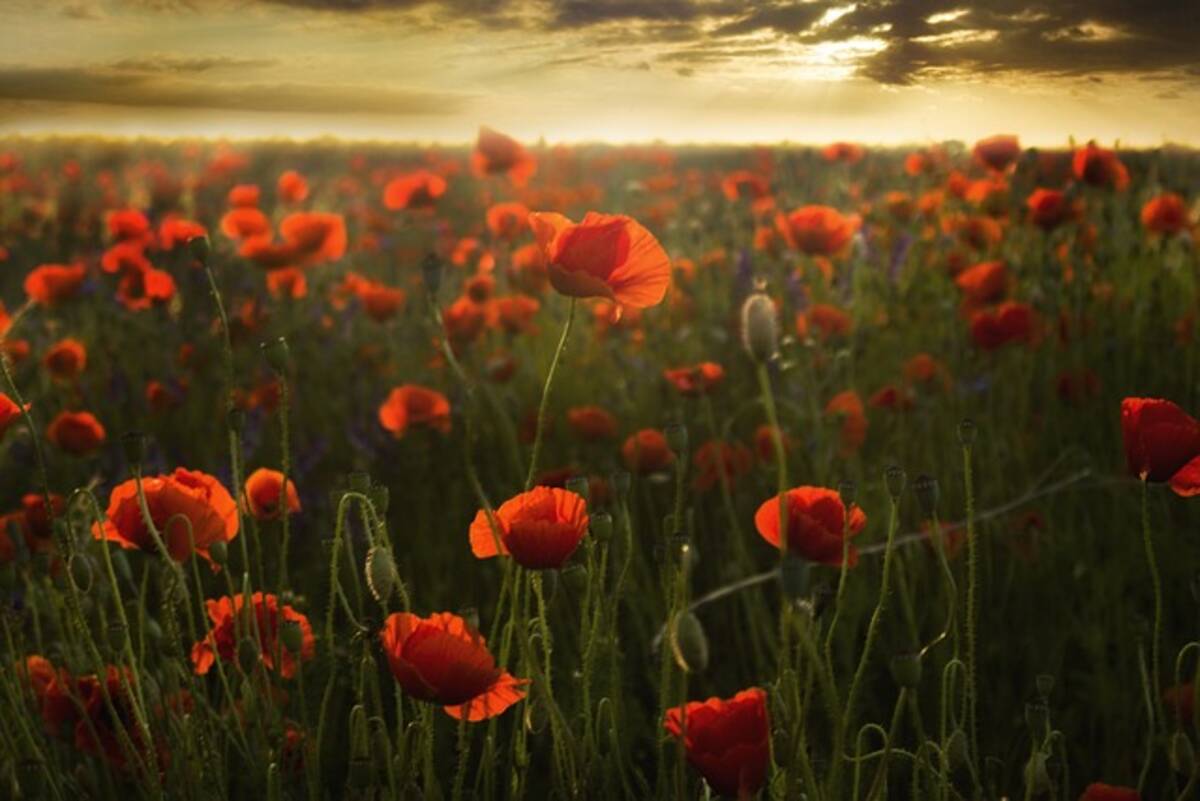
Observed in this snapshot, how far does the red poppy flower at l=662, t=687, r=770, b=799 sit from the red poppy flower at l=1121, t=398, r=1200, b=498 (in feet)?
1.56

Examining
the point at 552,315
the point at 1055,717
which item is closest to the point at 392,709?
the point at 1055,717

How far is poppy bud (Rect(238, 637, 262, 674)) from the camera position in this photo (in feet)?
4.33

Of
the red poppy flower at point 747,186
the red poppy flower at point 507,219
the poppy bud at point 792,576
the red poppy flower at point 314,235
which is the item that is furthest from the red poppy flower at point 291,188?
the poppy bud at point 792,576

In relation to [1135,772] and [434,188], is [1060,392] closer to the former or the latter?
[1135,772]

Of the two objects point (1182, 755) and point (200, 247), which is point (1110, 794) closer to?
point (1182, 755)

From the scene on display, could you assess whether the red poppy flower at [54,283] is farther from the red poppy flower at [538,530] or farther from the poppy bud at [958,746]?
the poppy bud at [958,746]

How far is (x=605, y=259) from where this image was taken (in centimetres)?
132

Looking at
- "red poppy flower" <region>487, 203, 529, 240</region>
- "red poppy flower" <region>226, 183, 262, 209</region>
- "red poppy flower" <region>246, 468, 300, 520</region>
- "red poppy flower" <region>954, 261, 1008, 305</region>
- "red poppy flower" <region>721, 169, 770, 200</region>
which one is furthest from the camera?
"red poppy flower" <region>721, 169, 770, 200</region>

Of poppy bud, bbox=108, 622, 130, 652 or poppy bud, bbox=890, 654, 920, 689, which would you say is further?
poppy bud, bbox=108, 622, 130, 652

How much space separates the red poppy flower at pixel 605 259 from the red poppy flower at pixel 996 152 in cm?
221

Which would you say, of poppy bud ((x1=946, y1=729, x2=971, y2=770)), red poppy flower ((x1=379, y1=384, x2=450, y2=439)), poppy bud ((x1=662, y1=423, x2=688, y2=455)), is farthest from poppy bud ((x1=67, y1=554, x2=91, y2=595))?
red poppy flower ((x1=379, y1=384, x2=450, y2=439))

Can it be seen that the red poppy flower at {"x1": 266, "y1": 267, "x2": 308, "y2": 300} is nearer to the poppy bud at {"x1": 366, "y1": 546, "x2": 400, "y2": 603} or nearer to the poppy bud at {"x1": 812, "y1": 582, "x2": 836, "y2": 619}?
the poppy bud at {"x1": 812, "y1": 582, "x2": 836, "y2": 619}

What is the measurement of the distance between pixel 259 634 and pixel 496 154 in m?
2.81

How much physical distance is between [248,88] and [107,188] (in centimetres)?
493
